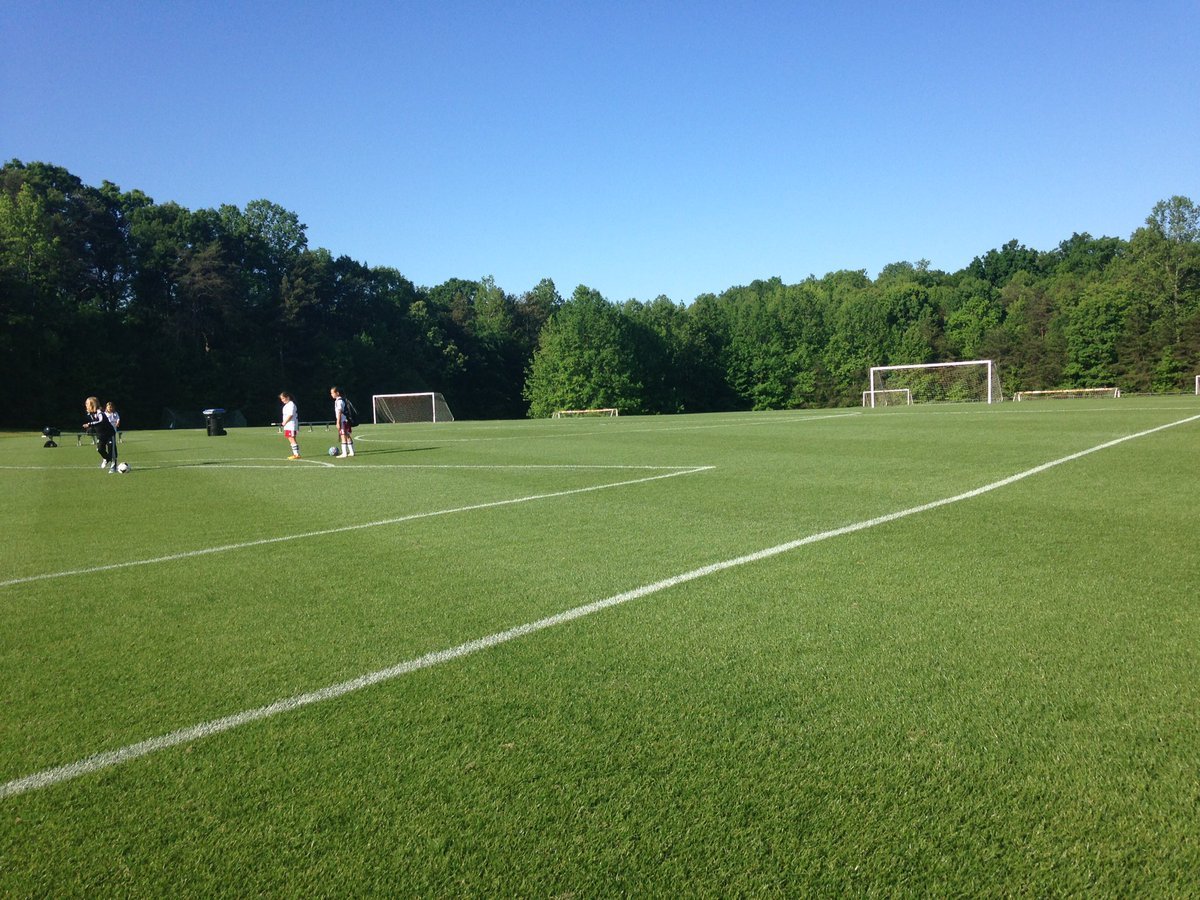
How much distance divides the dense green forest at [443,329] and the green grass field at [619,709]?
6243 centimetres

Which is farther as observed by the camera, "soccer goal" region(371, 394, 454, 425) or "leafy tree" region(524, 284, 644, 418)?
"leafy tree" region(524, 284, 644, 418)

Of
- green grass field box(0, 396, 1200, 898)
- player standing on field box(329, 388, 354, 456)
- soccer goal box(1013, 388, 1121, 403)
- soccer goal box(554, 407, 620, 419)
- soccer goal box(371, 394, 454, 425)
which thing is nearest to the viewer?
green grass field box(0, 396, 1200, 898)

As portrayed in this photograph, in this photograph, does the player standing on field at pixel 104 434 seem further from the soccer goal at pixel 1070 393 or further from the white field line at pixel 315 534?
the soccer goal at pixel 1070 393

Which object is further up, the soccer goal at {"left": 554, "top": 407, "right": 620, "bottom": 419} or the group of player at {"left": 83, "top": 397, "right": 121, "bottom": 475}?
the group of player at {"left": 83, "top": 397, "right": 121, "bottom": 475}

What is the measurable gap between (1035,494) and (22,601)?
32.6 ft

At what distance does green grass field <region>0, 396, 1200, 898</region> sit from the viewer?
→ 8.77ft

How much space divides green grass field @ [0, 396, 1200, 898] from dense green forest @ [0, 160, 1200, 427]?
2458 inches

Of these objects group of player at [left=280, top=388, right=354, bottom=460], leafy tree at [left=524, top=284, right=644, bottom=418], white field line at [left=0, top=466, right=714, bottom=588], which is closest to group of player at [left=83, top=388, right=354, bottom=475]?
group of player at [left=280, top=388, right=354, bottom=460]

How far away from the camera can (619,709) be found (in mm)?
3799

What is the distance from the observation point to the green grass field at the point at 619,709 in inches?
105

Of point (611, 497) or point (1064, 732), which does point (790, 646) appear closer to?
point (1064, 732)

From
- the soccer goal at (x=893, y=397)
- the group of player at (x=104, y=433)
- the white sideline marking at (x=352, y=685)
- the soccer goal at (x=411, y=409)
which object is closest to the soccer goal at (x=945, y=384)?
the soccer goal at (x=893, y=397)

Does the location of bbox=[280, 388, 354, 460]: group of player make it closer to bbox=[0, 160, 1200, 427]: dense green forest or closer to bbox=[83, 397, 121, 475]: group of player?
bbox=[83, 397, 121, 475]: group of player

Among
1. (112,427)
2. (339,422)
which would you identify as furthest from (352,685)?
(112,427)
